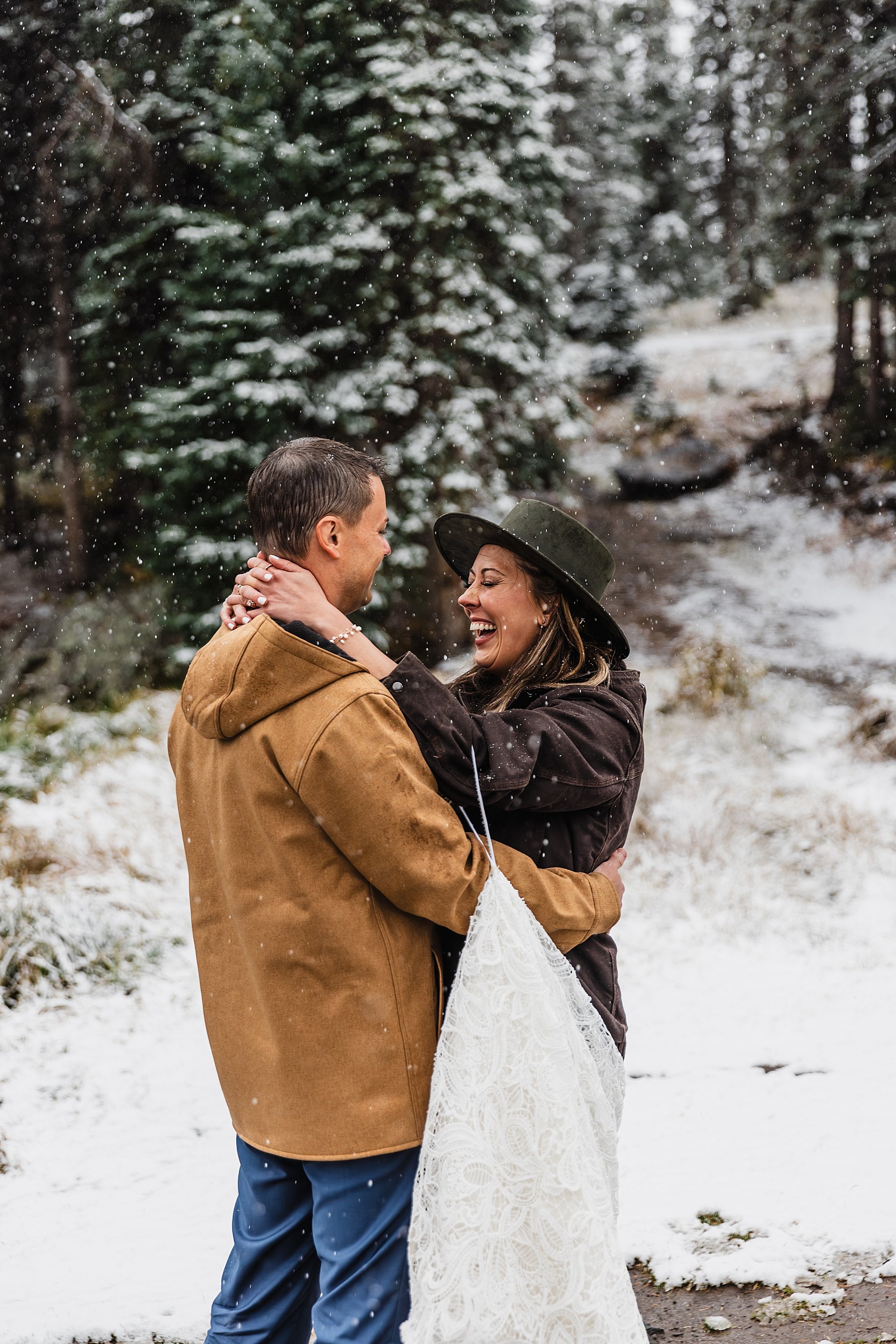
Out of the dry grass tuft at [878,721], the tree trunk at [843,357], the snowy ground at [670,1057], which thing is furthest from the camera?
the tree trunk at [843,357]

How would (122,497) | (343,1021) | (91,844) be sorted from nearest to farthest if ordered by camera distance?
1. (343,1021)
2. (91,844)
3. (122,497)

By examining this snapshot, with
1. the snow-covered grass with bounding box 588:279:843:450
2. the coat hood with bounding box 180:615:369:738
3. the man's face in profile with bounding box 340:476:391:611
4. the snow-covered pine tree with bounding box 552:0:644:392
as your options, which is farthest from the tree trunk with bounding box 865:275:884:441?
the coat hood with bounding box 180:615:369:738

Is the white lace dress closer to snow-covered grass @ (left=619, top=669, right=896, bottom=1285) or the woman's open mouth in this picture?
the woman's open mouth

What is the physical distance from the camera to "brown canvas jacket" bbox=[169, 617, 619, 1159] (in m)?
1.92

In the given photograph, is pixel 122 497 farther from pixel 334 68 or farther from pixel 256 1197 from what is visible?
pixel 256 1197

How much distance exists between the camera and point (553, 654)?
8.43ft

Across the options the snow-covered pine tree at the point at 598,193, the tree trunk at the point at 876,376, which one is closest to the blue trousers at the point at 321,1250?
the tree trunk at the point at 876,376

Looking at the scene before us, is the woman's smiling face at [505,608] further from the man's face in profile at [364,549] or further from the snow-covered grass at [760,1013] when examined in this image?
the snow-covered grass at [760,1013]

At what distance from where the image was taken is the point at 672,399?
22.1 metres

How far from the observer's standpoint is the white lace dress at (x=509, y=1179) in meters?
1.92

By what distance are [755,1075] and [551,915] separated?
3287mm

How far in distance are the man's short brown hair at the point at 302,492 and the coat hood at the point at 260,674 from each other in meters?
0.22

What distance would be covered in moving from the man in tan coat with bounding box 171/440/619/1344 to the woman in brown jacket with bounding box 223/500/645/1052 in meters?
0.07

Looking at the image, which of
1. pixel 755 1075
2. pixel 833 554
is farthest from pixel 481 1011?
pixel 833 554
